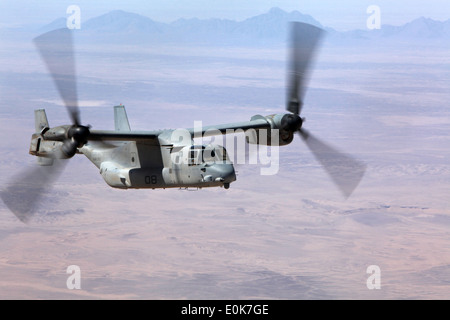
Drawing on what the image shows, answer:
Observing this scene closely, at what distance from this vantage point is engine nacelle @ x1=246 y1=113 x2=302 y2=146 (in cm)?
5269

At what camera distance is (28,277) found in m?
194

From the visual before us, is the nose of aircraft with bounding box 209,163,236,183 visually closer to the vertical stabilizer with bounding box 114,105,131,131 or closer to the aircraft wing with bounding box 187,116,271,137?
the aircraft wing with bounding box 187,116,271,137

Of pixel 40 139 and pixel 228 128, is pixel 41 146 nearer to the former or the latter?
pixel 40 139

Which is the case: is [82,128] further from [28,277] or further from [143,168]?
[28,277]

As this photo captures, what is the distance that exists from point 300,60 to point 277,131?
516 cm

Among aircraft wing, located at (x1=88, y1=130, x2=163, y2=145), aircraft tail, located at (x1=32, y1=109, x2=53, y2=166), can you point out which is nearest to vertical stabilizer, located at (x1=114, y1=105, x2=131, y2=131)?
aircraft tail, located at (x1=32, y1=109, x2=53, y2=166)

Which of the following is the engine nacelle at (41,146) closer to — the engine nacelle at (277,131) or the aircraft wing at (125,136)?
the aircraft wing at (125,136)

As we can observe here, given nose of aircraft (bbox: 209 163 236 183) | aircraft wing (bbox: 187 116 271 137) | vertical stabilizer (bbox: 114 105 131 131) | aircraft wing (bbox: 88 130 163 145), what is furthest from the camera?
vertical stabilizer (bbox: 114 105 131 131)

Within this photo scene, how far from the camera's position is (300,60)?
52188mm

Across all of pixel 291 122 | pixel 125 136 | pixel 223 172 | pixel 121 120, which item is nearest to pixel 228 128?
pixel 291 122

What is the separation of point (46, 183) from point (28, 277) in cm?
15084

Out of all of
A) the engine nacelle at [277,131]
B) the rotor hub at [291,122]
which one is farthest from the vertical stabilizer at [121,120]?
the rotor hub at [291,122]

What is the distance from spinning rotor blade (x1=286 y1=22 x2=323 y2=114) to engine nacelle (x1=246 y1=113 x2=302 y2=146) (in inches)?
40.9
